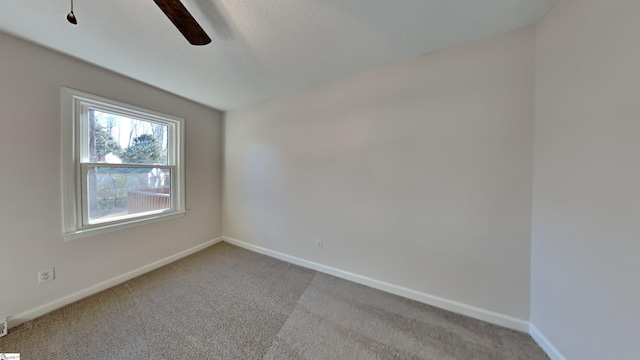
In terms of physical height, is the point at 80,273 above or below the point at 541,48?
below

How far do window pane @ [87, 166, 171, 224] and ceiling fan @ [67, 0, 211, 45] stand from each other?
1.64 m

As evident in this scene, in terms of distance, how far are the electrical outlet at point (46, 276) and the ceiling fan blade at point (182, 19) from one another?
240 cm

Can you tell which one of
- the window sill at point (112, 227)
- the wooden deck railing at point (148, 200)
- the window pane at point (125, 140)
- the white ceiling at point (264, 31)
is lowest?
the window sill at point (112, 227)

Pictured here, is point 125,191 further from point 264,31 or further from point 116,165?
point 264,31

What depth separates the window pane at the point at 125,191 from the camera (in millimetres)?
2045

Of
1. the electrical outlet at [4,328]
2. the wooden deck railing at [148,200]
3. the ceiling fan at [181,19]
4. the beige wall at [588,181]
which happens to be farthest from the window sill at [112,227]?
the beige wall at [588,181]

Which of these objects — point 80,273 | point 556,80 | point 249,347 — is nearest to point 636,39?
point 556,80

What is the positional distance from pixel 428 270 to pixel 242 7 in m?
2.60

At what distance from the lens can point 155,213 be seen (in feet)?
8.35

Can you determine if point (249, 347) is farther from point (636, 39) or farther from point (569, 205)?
point (636, 39)

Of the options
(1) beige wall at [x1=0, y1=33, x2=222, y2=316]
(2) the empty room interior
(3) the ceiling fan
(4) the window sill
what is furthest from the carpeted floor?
(3) the ceiling fan

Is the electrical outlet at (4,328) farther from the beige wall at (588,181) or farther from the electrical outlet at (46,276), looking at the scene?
the beige wall at (588,181)

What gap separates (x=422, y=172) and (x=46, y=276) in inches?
139

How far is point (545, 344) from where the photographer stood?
1348 mm
